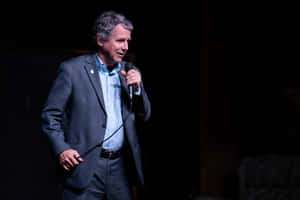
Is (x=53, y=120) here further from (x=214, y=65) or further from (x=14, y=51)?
(x=214, y=65)

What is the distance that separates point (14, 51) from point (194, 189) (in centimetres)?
177

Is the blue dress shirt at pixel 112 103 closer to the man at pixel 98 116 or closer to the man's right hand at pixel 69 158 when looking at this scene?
the man at pixel 98 116

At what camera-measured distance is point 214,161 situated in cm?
290

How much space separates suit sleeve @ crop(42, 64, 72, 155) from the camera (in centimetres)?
170

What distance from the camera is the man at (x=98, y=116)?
1.76 metres

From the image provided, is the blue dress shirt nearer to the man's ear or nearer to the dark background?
the man's ear

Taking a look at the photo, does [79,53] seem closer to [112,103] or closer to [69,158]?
[112,103]

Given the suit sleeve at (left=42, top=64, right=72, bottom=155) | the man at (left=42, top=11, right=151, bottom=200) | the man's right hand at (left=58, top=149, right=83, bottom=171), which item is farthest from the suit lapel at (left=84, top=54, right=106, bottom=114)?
the man's right hand at (left=58, top=149, right=83, bottom=171)

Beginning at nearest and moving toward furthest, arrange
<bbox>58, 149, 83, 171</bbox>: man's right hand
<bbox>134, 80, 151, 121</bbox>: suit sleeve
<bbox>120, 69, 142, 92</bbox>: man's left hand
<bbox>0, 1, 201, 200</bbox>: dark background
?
<bbox>58, 149, 83, 171</bbox>: man's right hand → <bbox>120, 69, 142, 92</bbox>: man's left hand → <bbox>134, 80, 151, 121</bbox>: suit sleeve → <bbox>0, 1, 201, 200</bbox>: dark background

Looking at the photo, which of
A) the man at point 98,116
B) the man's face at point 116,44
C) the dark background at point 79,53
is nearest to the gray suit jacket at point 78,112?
the man at point 98,116

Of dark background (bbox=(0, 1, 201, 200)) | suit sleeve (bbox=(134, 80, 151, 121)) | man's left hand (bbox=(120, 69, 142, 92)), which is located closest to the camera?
man's left hand (bbox=(120, 69, 142, 92))

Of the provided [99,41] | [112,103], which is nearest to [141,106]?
Result: [112,103]

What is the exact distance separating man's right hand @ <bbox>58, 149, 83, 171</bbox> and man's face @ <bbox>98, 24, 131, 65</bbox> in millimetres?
557

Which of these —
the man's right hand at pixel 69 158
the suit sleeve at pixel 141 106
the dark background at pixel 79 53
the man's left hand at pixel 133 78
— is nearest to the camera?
the man's right hand at pixel 69 158
